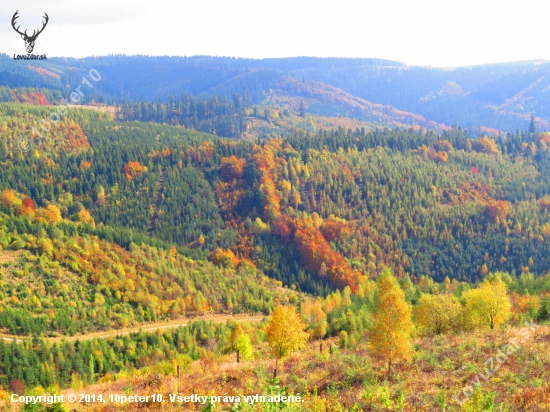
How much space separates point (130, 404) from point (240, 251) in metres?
161

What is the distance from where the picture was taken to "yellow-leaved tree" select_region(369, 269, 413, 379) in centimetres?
4148

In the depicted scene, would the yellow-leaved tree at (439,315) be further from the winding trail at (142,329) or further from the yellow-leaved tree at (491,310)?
the winding trail at (142,329)

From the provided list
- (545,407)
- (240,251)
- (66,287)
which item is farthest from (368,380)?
(240,251)

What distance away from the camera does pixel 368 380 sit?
41.5m

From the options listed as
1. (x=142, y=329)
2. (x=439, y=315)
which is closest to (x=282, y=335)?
(x=439, y=315)

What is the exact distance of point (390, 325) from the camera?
42.0 metres

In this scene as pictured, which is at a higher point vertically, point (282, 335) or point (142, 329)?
point (282, 335)

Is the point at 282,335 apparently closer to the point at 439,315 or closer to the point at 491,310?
the point at 439,315

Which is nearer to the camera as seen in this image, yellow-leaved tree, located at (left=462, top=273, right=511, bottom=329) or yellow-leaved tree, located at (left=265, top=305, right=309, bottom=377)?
yellow-leaved tree, located at (left=265, top=305, right=309, bottom=377)

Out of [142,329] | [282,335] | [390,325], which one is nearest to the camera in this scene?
[390,325]

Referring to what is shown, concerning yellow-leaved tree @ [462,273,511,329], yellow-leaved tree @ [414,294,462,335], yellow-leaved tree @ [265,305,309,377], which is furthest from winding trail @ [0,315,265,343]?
yellow-leaved tree @ [462,273,511,329]

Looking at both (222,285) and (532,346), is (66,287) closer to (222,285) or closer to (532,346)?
(222,285)

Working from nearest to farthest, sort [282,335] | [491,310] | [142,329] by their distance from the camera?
[282,335] → [491,310] → [142,329]

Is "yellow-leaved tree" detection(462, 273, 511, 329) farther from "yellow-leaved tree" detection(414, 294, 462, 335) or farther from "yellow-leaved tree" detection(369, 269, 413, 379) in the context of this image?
"yellow-leaved tree" detection(369, 269, 413, 379)
